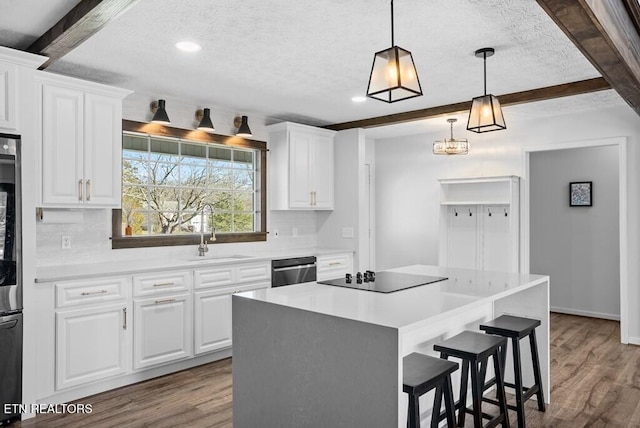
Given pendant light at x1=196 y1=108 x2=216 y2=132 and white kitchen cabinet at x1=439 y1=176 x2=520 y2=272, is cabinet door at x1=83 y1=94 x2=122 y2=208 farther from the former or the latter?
white kitchen cabinet at x1=439 y1=176 x2=520 y2=272

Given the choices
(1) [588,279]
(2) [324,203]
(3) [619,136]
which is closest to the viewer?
(3) [619,136]

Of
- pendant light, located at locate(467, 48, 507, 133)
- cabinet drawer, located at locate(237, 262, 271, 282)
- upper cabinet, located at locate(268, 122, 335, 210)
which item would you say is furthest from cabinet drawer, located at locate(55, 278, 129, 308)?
pendant light, located at locate(467, 48, 507, 133)

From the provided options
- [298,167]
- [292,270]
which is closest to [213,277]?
[292,270]

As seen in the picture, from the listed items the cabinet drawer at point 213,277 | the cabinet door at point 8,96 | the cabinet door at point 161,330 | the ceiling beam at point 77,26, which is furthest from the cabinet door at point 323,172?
the cabinet door at point 8,96

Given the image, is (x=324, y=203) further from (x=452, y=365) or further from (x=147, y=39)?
(x=452, y=365)

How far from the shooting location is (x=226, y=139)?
5.00m

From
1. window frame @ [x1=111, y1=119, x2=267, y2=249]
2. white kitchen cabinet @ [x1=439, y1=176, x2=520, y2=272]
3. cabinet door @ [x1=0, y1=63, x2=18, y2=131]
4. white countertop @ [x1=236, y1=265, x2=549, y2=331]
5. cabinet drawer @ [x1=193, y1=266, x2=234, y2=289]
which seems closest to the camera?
white countertop @ [x1=236, y1=265, x2=549, y2=331]

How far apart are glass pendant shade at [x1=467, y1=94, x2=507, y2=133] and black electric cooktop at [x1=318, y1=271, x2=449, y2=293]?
1022 millimetres

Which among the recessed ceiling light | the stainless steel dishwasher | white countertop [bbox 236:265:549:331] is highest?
the recessed ceiling light

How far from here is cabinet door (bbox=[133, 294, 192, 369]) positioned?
3668 mm

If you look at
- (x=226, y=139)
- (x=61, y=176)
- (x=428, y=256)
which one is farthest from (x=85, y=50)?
(x=428, y=256)

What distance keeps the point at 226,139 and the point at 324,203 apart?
4.60 ft

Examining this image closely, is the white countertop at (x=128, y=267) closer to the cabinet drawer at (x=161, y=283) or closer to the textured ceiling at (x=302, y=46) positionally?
the cabinet drawer at (x=161, y=283)

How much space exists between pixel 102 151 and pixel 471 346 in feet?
9.79
